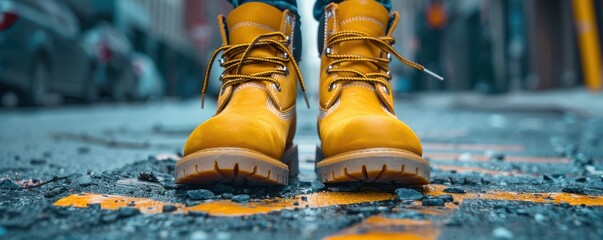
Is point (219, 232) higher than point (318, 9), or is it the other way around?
point (318, 9)

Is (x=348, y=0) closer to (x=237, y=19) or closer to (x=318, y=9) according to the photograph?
(x=318, y=9)

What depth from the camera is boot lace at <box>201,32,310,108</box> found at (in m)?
1.93

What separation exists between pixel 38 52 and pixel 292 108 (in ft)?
20.9

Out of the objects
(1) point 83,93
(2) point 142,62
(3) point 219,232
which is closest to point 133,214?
(3) point 219,232

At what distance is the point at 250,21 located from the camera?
1977mm

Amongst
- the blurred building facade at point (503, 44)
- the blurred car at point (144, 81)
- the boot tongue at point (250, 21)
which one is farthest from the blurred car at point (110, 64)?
the boot tongue at point (250, 21)

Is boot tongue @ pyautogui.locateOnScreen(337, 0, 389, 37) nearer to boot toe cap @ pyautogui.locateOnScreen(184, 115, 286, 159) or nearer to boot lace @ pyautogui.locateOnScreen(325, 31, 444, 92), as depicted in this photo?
boot lace @ pyautogui.locateOnScreen(325, 31, 444, 92)

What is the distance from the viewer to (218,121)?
1689 mm

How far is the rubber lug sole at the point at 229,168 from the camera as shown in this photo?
1.53 meters

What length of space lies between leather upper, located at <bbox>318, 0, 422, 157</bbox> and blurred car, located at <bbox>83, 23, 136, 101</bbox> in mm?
8454

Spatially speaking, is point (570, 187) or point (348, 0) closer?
point (570, 187)

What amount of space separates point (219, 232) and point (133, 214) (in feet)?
0.82

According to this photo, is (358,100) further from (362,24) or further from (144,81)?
(144,81)

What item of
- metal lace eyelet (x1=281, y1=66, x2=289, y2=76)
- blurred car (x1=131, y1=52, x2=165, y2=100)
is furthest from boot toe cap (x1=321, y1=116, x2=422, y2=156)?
blurred car (x1=131, y1=52, x2=165, y2=100)
